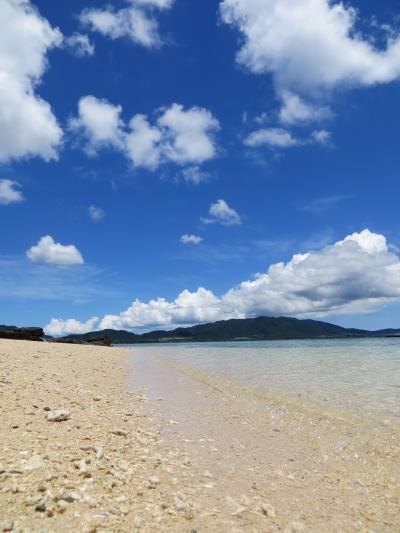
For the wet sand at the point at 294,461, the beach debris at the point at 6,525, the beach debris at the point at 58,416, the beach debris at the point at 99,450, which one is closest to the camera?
the beach debris at the point at 6,525

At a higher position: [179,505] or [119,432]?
[119,432]

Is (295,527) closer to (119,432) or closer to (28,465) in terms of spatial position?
(28,465)

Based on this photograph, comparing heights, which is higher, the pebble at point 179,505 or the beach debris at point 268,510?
the pebble at point 179,505

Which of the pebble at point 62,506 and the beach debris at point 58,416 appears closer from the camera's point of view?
the pebble at point 62,506

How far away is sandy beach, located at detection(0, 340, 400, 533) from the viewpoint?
546 centimetres

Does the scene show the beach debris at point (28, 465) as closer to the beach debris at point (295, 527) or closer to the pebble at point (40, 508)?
the pebble at point (40, 508)

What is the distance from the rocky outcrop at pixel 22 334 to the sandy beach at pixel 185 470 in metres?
80.0

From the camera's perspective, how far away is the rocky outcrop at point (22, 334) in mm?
84662

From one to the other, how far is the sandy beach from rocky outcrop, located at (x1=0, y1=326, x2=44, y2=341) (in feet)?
263

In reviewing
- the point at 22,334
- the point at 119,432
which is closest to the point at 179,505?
the point at 119,432

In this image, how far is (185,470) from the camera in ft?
24.6

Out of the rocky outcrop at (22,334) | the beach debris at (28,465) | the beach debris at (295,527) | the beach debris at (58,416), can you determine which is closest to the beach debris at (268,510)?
the beach debris at (295,527)

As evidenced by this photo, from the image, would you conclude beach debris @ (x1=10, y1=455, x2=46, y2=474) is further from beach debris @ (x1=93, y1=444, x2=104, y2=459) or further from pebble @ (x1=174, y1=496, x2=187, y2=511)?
pebble @ (x1=174, y1=496, x2=187, y2=511)

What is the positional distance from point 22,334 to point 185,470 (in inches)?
3492
